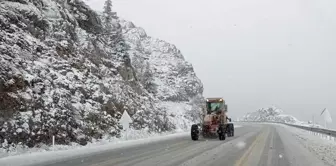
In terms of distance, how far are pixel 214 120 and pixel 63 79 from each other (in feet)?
40.8

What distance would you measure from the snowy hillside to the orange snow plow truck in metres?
5.92

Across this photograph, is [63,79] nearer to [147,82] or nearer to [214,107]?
[214,107]

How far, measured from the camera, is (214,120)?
1200 inches

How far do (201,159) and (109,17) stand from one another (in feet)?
124

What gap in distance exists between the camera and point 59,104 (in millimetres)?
22562

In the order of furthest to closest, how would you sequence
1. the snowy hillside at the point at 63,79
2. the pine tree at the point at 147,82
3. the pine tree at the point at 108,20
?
the pine tree at the point at 147,82, the pine tree at the point at 108,20, the snowy hillside at the point at 63,79

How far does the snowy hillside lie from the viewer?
1988cm

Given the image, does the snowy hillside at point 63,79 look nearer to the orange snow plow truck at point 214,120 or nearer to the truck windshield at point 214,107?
the orange snow plow truck at point 214,120

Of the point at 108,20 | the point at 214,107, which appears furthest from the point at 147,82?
the point at 214,107

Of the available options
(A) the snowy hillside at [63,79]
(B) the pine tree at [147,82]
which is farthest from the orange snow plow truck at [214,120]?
(B) the pine tree at [147,82]

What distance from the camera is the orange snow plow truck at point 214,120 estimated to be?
1163 inches

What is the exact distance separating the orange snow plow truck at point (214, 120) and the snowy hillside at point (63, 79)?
5915 millimetres

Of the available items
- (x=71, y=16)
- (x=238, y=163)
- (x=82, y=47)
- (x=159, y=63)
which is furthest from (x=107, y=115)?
(x=159, y=63)

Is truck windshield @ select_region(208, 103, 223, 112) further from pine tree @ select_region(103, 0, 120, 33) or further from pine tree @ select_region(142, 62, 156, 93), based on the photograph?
pine tree @ select_region(142, 62, 156, 93)
